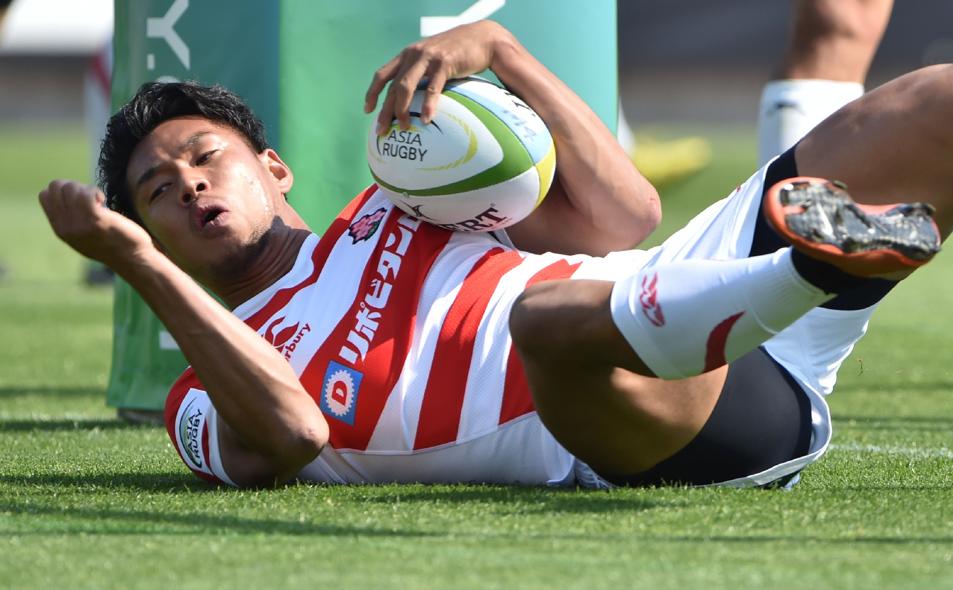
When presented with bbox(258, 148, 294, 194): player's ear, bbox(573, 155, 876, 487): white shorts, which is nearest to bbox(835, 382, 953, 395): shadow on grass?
bbox(573, 155, 876, 487): white shorts

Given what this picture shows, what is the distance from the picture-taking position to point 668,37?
26594 mm

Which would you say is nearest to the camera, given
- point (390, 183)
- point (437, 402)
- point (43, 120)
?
point (437, 402)

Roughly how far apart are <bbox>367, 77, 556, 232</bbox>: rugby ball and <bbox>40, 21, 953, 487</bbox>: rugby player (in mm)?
51

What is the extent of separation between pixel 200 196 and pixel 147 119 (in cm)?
30

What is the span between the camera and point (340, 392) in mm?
2730

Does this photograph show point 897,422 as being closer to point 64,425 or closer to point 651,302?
point 651,302

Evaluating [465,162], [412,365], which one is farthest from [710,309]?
[465,162]

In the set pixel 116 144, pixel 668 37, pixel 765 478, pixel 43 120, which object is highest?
pixel 116 144

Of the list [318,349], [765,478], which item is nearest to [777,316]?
[765,478]

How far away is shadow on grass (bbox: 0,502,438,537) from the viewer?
2305 millimetres

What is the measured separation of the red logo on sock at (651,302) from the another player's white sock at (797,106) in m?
2.11

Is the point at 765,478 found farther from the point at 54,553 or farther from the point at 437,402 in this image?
the point at 54,553

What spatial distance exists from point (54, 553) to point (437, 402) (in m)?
0.77

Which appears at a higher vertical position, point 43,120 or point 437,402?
point 437,402
